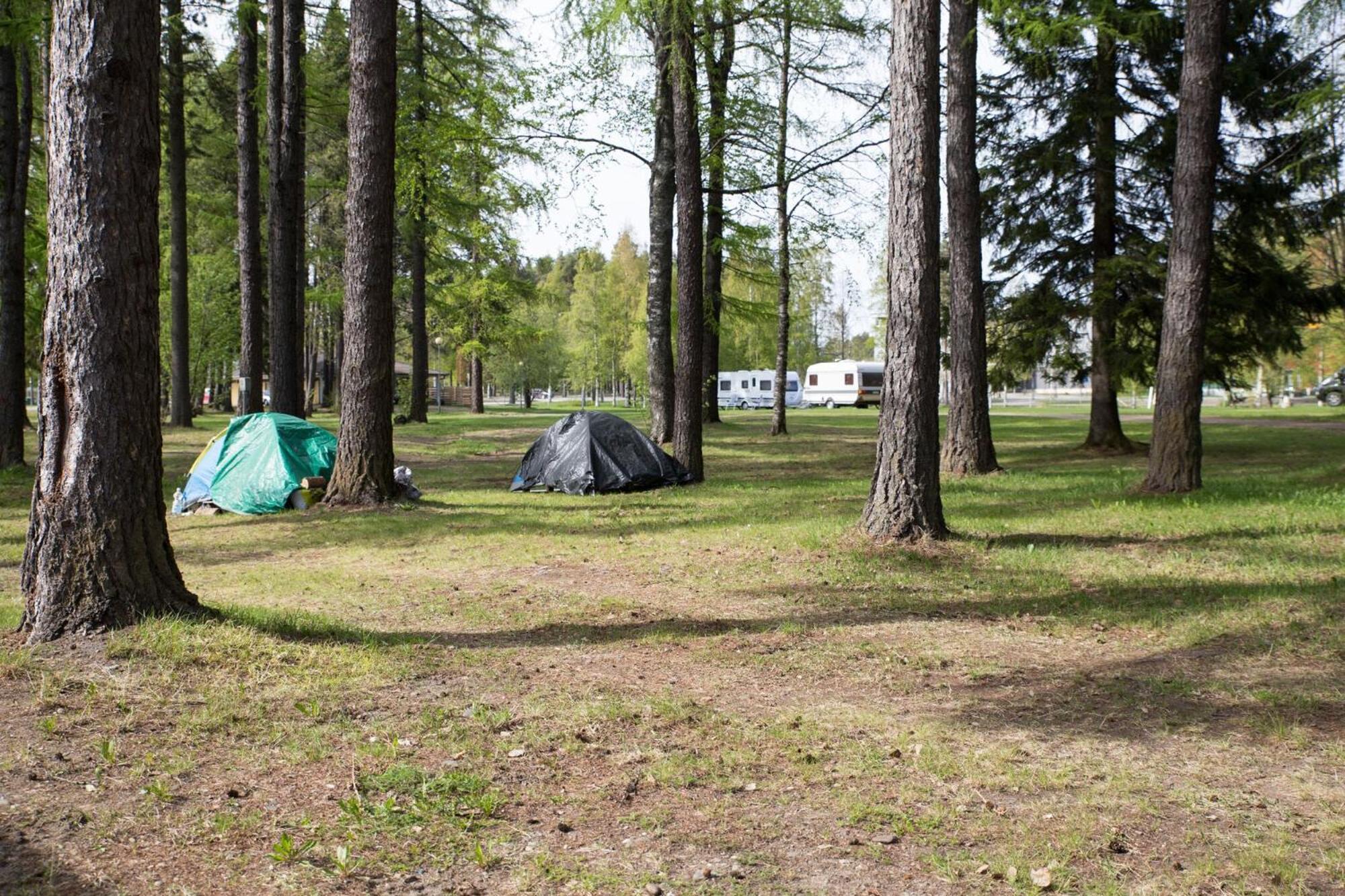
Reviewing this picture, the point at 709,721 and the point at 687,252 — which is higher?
the point at 687,252

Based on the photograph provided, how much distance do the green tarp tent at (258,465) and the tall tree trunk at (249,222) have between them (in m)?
4.82

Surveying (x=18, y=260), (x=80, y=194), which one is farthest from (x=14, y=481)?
(x=80, y=194)

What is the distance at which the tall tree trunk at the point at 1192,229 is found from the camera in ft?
35.1

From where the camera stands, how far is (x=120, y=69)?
5031 millimetres

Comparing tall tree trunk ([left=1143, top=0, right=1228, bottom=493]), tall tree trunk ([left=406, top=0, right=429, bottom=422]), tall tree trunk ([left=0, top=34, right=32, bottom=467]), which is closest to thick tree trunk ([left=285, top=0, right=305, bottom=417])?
tall tree trunk ([left=406, top=0, right=429, bottom=422])

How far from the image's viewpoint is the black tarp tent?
44.1 feet

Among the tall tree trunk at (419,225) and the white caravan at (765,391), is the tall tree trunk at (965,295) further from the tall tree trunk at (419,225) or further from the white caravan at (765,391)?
the white caravan at (765,391)

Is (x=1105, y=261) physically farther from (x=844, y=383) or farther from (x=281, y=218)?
(x=844, y=383)

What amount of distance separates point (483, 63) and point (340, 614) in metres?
19.5

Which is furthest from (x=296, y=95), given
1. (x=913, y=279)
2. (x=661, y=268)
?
(x=913, y=279)

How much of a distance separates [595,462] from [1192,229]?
7.70 meters

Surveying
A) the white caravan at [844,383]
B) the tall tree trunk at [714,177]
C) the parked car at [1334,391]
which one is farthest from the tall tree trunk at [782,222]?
the parked car at [1334,391]

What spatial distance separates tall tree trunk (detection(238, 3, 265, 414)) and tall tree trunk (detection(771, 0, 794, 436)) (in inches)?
371

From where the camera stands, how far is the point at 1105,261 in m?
16.9
